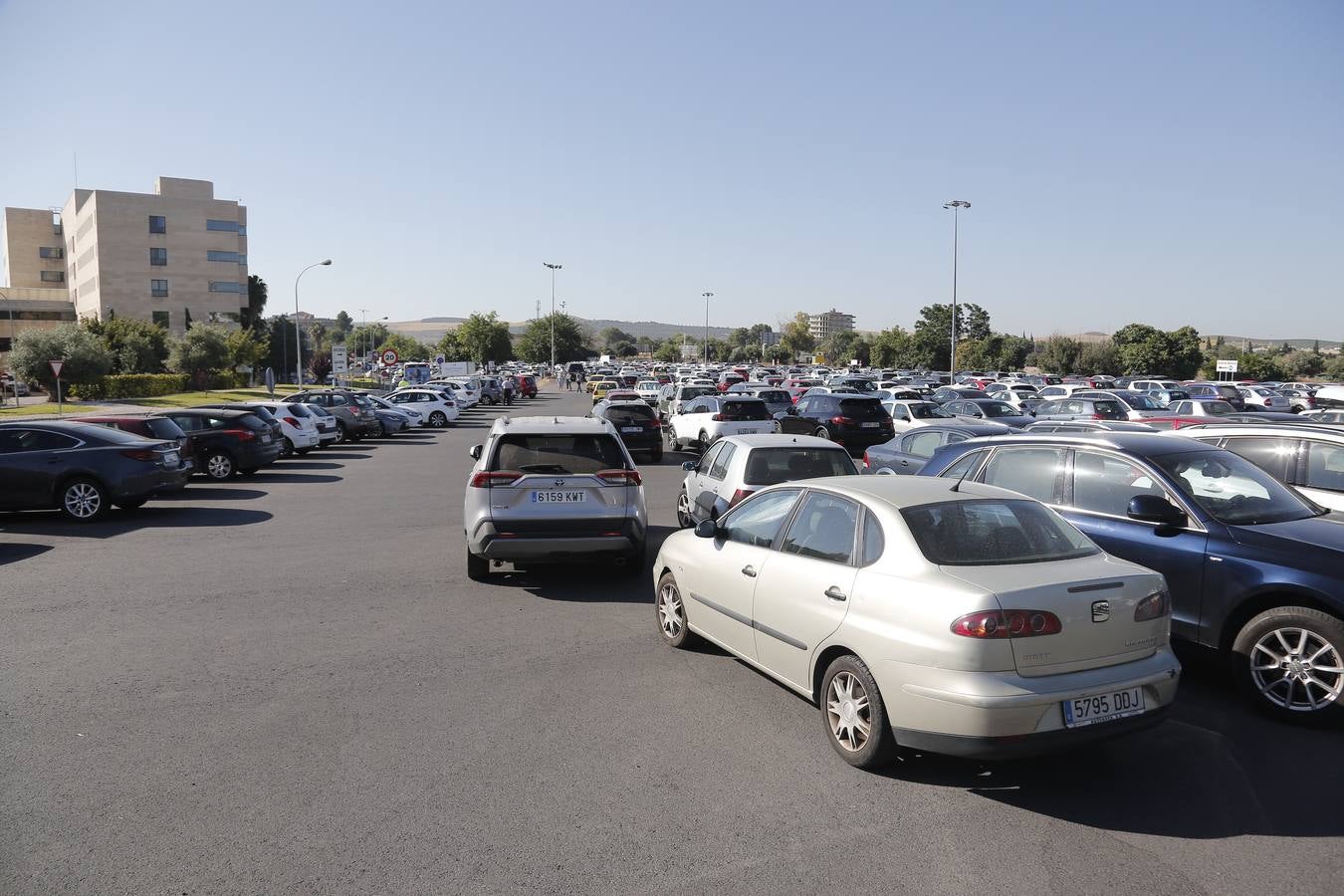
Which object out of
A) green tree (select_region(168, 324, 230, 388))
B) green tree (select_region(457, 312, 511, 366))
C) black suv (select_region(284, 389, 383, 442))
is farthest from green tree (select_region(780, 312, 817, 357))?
black suv (select_region(284, 389, 383, 442))

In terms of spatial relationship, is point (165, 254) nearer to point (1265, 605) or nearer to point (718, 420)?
point (718, 420)

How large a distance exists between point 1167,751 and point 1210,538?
5.32ft

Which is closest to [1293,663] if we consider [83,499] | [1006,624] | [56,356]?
[1006,624]

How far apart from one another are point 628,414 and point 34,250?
112342mm

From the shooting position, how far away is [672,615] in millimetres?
7055

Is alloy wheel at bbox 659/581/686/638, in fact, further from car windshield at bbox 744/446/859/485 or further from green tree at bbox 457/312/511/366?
green tree at bbox 457/312/511/366

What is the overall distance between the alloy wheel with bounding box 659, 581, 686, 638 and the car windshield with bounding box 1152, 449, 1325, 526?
12.1ft

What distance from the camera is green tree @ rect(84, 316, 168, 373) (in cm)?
5206

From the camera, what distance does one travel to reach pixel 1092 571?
4641 mm

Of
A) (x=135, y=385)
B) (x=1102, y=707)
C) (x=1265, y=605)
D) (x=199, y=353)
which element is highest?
(x=199, y=353)

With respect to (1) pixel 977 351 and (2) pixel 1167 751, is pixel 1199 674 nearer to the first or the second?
(2) pixel 1167 751

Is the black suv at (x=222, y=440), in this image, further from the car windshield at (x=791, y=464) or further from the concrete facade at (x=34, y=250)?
the concrete facade at (x=34, y=250)

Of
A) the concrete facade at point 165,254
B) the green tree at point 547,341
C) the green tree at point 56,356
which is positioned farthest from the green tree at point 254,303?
the green tree at point 56,356

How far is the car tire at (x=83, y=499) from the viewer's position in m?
13.1
